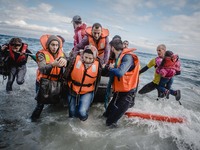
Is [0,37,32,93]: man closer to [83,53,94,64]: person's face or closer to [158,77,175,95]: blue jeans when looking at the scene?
[83,53,94,64]: person's face

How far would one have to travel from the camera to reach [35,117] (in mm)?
3977

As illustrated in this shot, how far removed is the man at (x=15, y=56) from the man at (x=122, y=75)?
2527 mm

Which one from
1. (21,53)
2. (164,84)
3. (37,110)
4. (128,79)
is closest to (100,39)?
(128,79)

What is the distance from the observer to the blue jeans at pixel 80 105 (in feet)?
11.4

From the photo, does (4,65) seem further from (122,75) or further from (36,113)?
(122,75)

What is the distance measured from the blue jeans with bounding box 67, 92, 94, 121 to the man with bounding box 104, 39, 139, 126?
0.56m

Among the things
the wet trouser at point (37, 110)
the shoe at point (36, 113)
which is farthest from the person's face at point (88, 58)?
the shoe at point (36, 113)

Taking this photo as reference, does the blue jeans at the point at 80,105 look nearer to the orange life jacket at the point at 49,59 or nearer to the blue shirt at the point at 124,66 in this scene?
the orange life jacket at the point at 49,59

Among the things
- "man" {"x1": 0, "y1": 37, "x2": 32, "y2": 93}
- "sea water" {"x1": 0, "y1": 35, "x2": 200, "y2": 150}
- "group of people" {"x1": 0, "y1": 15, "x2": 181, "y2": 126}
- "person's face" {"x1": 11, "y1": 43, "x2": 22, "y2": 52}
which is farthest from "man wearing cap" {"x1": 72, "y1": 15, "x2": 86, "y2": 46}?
"sea water" {"x1": 0, "y1": 35, "x2": 200, "y2": 150}

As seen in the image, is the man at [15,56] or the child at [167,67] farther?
the child at [167,67]

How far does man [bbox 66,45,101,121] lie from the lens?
11.2ft

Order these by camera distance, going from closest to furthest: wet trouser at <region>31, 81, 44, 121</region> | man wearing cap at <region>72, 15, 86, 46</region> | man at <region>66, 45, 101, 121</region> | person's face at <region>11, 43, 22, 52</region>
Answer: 1. man at <region>66, 45, 101, 121</region>
2. wet trouser at <region>31, 81, 44, 121</region>
3. person's face at <region>11, 43, 22, 52</region>
4. man wearing cap at <region>72, 15, 86, 46</region>

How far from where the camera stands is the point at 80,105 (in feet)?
11.5

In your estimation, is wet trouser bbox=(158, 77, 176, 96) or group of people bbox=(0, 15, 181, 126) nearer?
group of people bbox=(0, 15, 181, 126)
